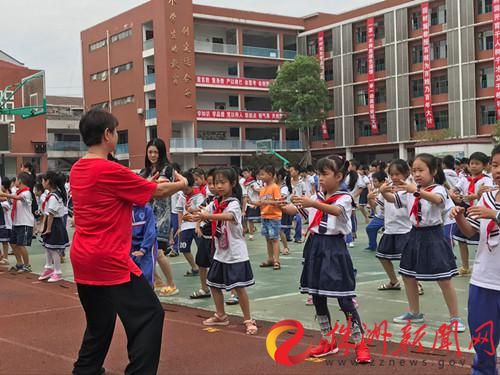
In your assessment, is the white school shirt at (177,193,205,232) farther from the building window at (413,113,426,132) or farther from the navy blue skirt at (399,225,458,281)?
the building window at (413,113,426,132)

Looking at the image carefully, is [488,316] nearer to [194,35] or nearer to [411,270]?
[411,270]

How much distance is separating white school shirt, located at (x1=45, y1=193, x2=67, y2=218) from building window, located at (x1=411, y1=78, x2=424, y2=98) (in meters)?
34.9

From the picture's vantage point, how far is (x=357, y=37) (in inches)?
1722

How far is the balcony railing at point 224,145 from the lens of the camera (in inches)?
1614

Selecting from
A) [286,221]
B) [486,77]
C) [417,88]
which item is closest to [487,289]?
[286,221]

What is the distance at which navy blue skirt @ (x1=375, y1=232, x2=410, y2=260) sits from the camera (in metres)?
7.00

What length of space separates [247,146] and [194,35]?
908 centimetres

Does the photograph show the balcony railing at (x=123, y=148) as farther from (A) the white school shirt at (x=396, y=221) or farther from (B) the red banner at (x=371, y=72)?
(A) the white school shirt at (x=396, y=221)

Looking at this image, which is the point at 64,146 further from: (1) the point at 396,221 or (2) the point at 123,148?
(1) the point at 396,221

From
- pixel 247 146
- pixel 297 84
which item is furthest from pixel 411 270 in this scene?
pixel 247 146

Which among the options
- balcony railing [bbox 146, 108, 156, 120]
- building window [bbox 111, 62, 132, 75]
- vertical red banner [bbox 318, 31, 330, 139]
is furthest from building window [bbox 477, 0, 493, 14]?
building window [bbox 111, 62, 132, 75]

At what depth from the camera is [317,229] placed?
4.82 metres

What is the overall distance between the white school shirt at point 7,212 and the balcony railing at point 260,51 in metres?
36.0

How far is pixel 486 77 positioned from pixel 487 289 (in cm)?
3677
